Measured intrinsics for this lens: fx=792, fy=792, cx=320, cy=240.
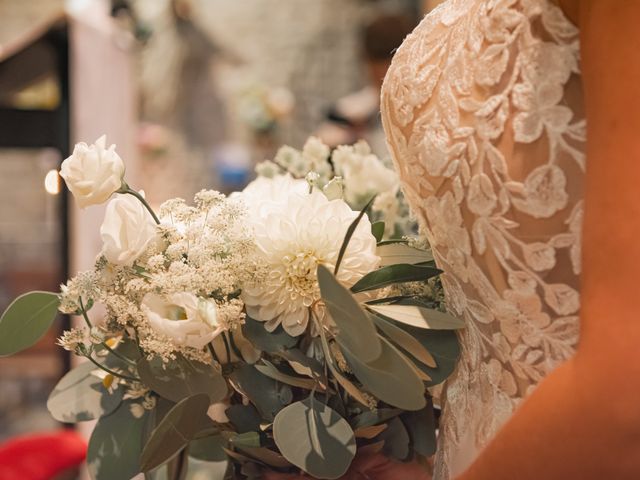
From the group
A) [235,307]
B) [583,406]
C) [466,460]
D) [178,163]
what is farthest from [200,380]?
[178,163]

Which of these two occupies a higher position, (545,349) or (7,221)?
(545,349)

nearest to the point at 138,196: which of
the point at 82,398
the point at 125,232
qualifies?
the point at 125,232

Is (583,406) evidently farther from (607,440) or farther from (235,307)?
(235,307)

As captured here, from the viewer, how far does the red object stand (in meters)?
2.15

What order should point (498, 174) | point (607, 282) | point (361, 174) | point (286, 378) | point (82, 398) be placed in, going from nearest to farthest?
point (607, 282), point (498, 174), point (286, 378), point (82, 398), point (361, 174)

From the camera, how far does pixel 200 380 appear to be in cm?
90

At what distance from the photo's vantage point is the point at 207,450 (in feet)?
3.19

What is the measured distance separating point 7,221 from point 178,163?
1.52 m

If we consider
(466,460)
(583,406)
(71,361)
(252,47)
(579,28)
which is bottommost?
(71,361)

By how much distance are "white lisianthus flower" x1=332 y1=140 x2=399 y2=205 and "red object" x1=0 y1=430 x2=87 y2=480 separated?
53.7 inches

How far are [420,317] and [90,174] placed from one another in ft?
1.28

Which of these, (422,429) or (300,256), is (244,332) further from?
(422,429)

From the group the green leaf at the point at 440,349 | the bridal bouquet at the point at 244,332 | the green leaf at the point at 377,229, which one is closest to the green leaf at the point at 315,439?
the bridal bouquet at the point at 244,332

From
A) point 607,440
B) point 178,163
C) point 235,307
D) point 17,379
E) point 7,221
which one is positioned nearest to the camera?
point 607,440
